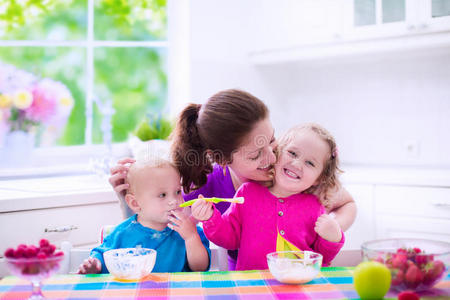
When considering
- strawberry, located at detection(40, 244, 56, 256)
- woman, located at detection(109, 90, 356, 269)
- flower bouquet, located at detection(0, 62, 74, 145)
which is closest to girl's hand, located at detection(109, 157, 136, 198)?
woman, located at detection(109, 90, 356, 269)

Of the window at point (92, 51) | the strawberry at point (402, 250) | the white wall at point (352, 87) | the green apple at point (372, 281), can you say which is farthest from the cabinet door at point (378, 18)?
the green apple at point (372, 281)

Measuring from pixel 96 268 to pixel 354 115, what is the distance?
2.26 m

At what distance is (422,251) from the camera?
44.5 inches

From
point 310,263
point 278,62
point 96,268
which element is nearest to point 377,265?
point 310,263

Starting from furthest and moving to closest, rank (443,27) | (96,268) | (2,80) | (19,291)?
(2,80)
(443,27)
(96,268)
(19,291)

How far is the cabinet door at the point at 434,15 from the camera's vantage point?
2.50 m

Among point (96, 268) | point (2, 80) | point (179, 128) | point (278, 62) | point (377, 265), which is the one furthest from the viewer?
point (278, 62)

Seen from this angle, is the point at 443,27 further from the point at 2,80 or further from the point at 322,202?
the point at 2,80

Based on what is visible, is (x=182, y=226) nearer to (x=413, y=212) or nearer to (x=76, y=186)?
(x=76, y=186)

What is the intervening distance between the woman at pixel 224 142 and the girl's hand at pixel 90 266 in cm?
31

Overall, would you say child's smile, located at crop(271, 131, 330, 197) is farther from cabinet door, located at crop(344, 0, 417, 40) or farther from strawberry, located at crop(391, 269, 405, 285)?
cabinet door, located at crop(344, 0, 417, 40)

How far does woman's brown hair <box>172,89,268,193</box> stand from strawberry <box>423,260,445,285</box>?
665 mm

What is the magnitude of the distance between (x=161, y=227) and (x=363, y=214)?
4.62 feet

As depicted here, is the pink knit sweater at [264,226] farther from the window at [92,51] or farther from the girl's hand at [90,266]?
the window at [92,51]
